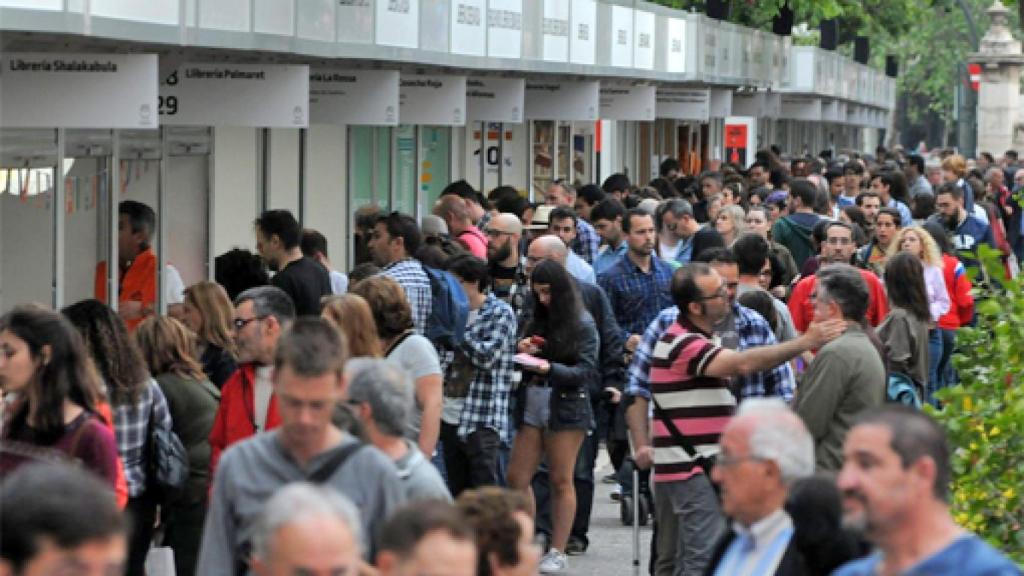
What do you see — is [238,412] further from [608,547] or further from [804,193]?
[804,193]

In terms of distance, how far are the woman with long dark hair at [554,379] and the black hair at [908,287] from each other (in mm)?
1807

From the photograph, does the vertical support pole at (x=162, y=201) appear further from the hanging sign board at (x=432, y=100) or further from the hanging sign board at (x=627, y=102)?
the hanging sign board at (x=627, y=102)

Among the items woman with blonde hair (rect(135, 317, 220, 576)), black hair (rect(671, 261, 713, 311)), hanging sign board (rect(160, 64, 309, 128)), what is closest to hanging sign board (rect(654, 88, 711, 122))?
hanging sign board (rect(160, 64, 309, 128))

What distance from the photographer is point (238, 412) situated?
8797 millimetres

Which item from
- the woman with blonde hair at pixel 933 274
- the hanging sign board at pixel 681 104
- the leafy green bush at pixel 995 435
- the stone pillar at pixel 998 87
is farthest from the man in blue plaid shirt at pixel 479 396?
the stone pillar at pixel 998 87

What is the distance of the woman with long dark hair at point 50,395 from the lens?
7348mm

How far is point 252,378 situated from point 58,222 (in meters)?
5.18

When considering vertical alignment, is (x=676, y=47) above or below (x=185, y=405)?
above

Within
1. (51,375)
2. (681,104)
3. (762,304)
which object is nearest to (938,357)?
(762,304)

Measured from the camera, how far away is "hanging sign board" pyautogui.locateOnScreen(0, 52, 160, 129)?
11.6 m

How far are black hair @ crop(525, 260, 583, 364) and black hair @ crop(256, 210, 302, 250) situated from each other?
1.48m

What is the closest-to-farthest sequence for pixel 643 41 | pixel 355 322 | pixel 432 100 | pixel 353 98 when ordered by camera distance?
1. pixel 355 322
2. pixel 353 98
3. pixel 432 100
4. pixel 643 41

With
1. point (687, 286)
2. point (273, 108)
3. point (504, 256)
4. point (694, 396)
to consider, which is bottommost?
point (694, 396)

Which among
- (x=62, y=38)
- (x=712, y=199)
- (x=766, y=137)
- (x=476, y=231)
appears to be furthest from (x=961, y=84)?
(x=62, y=38)
